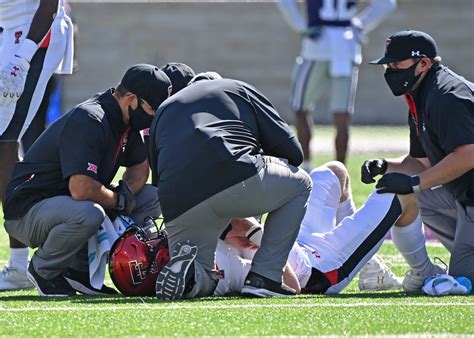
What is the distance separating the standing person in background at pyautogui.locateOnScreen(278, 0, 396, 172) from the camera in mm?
13203

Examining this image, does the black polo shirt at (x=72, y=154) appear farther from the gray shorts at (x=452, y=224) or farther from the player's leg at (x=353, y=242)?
the gray shorts at (x=452, y=224)

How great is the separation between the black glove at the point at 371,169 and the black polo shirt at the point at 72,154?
1265 mm

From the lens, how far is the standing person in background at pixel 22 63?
7.32m

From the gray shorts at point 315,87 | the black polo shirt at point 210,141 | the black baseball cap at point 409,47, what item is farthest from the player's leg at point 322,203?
the gray shorts at point 315,87

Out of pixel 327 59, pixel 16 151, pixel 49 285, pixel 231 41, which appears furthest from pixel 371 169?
pixel 231 41

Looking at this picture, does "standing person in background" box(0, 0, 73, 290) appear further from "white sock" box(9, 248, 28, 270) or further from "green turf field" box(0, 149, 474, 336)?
"green turf field" box(0, 149, 474, 336)

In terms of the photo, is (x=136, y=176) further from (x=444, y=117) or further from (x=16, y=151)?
(x=444, y=117)

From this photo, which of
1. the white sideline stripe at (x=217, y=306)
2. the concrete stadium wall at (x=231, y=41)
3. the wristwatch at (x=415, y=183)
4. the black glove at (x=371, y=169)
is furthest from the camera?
the concrete stadium wall at (x=231, y=41)

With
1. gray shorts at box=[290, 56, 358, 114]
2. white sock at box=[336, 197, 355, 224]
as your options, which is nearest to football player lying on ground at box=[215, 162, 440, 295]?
white sock at box=[336, 197, 355, 224]

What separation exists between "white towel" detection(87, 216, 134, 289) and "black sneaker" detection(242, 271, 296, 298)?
777mm

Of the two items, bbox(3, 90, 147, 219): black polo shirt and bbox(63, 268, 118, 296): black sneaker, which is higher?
bbox(3, 90, 147, 219): black polo shirt

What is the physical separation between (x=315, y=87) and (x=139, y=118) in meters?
6.79

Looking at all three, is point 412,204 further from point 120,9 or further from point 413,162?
point 120,9

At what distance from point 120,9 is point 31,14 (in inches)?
491
